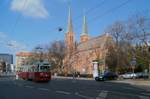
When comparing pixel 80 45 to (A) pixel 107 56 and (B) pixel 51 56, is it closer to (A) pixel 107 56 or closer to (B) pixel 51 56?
(B) pixel 51 56

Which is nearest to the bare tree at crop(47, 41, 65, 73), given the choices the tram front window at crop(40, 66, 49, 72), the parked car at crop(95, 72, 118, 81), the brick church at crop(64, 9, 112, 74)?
the brick church at crop(64, 9, 112, 74)

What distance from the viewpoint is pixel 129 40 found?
66.2 m

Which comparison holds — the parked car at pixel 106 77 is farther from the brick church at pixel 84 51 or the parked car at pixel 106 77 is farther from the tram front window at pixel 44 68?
the brick church at pixel 84 51

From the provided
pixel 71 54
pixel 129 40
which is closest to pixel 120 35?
pixel 129 40

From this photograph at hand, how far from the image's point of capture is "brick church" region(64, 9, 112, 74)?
104 metres

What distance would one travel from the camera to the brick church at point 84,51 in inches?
4084

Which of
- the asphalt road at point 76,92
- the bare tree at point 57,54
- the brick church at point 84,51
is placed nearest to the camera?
the asphalt road at point 76,92

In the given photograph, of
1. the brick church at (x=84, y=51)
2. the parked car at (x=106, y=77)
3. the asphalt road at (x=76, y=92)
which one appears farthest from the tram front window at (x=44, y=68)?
the brick church at (x=84, y=51)

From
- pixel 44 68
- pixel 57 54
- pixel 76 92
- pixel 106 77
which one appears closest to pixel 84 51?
pixel 57 54

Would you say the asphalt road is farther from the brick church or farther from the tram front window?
the brick church

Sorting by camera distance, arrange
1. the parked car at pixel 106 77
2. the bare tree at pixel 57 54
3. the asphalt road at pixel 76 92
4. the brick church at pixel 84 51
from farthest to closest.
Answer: the bare tree at pixel 57 54 < the brick church at pixel 84 51 < the parked car at pixel 106 77 < the asphalt road at pixel 76 92

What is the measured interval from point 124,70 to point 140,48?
78.6 ft

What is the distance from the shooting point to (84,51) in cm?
A: 15300

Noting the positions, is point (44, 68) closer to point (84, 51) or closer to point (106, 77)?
point (106, 77)
